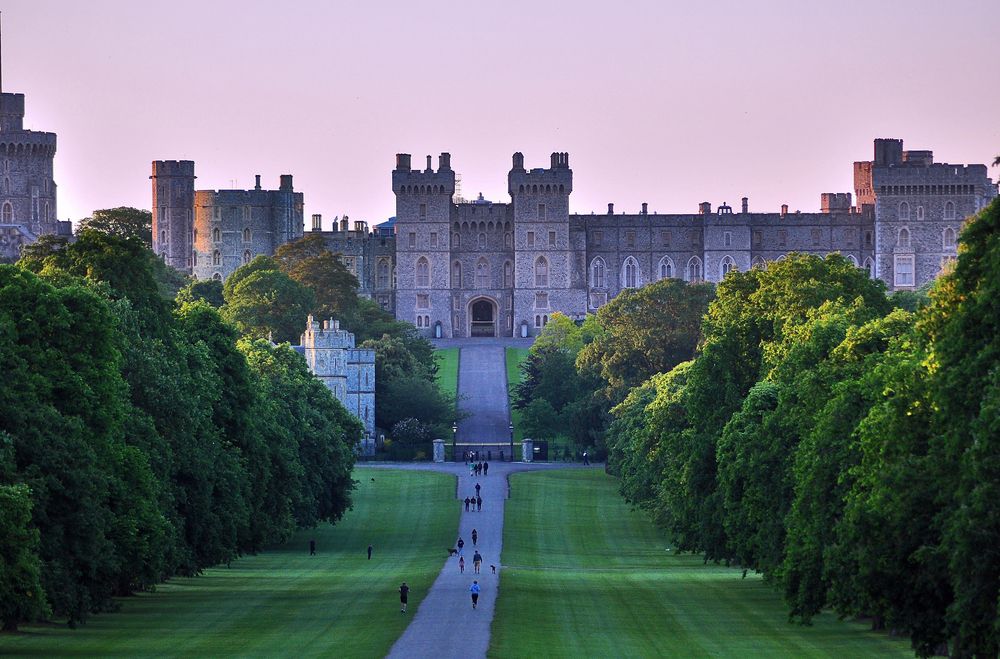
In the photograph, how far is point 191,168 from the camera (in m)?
151

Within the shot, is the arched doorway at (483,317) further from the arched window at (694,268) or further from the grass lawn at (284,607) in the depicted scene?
the grass lawn at (284,607)

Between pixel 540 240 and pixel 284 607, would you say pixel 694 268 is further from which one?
pixel 284 607

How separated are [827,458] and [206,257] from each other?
111934 mm

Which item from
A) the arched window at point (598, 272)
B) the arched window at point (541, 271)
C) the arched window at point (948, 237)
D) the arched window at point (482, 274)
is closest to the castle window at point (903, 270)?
the arched window at point (948, 237)

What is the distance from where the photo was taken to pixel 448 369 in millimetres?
116125

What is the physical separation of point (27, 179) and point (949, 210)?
193 ft

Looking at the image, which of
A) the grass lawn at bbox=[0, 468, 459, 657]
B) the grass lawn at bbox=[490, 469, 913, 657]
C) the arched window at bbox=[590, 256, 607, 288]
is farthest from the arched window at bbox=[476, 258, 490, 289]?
the grass lawn at bbox=[0, 468, 459, 657]

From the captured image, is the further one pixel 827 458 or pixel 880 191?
pixel 880 191

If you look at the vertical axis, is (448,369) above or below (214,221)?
below

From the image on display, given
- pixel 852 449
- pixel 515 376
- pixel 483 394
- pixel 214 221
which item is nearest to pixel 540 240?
pixel 214 221

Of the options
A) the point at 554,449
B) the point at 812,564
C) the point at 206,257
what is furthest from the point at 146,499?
the point at 206,257

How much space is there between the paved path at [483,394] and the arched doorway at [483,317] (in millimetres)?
13087

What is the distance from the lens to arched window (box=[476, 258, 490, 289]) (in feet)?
461

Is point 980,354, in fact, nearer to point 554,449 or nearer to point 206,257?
point 554,449
